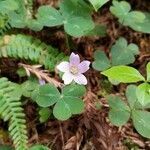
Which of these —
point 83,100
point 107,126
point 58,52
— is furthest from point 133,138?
point 58,52

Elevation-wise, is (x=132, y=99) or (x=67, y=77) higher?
(x=67, y=77)

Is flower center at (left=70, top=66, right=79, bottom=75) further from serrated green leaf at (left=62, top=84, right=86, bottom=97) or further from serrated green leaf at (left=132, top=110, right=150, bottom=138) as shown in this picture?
serrated green leaf at (left=132, top=110, right=150, bottom=138)

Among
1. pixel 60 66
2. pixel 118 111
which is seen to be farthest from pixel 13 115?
pixel 118 111

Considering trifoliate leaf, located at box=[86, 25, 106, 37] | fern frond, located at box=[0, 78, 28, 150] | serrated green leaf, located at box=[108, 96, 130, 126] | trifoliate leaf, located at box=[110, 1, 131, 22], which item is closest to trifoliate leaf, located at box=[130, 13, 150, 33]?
trifoliate leaf, located at box=[110, 1, 131, 22]

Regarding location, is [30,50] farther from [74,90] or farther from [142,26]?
[142,26]

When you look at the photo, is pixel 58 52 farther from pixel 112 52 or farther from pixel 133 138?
pixel 133 138

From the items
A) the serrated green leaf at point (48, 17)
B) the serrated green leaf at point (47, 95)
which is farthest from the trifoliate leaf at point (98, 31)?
the serrated green leaf at point (47, 95)

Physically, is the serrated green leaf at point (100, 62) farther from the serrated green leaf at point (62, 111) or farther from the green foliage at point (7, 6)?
the green foliage at point (7, 6)
